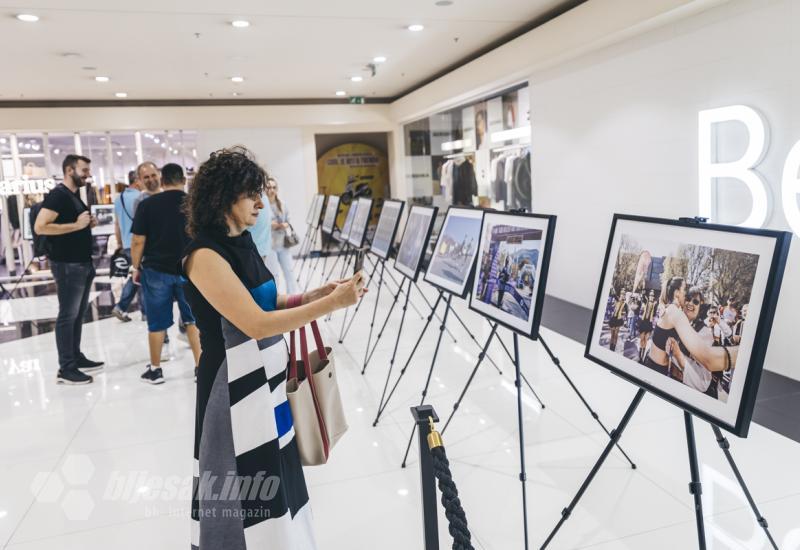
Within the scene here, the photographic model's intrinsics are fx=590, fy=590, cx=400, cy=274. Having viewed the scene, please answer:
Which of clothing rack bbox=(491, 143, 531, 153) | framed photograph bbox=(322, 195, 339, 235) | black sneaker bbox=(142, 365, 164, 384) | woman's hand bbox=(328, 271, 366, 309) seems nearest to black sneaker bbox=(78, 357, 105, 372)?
black sneaker bbox=(142, 365, 164, 384)

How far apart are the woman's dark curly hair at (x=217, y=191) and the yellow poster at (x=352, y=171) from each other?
10.9 m

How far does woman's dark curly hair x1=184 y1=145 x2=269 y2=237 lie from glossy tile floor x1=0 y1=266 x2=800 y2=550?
1.40m

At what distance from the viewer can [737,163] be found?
412 cm

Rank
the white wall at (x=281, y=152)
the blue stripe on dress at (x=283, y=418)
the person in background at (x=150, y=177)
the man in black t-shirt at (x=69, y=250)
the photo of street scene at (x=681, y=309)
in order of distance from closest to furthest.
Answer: the photo of street scene at (x=681, y=309)
the blue stripe on dress at (x=283, y=418)
the man in black t-shirt at (x=69, y=250)
the person in background at (x=150, y=177)
the white wall at (x=281, y=152)

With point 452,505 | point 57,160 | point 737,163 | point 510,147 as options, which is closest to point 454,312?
point 452,505

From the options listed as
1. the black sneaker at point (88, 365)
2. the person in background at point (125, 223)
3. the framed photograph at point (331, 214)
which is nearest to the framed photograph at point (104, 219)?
the person in background at point (125, 223)

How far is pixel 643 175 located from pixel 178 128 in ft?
27.6

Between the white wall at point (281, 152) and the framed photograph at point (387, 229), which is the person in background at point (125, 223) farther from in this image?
the white wall at point (281, 152)

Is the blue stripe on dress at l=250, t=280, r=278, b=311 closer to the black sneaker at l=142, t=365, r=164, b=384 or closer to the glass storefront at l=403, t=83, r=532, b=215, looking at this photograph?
the black sneaker at l=142, t=365, r=164, b=384

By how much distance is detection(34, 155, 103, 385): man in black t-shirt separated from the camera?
4.14 m

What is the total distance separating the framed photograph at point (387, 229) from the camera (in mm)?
4520

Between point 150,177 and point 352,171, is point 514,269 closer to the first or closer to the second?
point 150,177

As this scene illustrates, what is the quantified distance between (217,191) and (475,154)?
7.46m

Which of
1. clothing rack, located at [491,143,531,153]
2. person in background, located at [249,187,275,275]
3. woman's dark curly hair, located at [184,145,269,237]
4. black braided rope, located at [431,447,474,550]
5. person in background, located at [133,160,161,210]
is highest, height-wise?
clothing rack, located at [491,143,531,153]
